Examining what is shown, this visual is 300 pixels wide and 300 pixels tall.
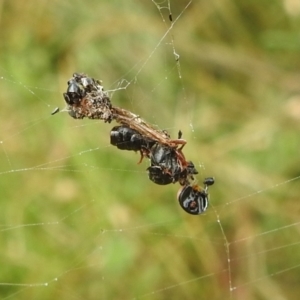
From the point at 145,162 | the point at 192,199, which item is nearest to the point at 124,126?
the point at 192,199

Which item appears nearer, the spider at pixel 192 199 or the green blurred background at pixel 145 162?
the spider at pixel 192 199

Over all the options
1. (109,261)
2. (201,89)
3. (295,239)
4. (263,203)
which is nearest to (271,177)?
(263,203)

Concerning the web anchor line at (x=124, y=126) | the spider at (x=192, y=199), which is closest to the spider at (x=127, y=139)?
the web anchor line at (x=124, y=126)

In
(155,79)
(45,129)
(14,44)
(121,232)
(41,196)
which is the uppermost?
(14,44)

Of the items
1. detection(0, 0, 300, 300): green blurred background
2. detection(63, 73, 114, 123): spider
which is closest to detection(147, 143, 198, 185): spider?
detection(63, 73, 114, 123): spider

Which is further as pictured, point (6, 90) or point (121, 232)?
point (6, 90)

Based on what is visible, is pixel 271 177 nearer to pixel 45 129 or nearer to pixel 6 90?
pixel 45 129

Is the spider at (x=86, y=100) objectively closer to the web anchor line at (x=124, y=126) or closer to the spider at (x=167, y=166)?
the web anchor line at (x=124, y=126)

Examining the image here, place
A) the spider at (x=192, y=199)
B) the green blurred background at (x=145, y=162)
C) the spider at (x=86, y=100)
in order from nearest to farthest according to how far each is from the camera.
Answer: the spider at (x=86, y=100) → the spider at (x=192, y=199) → the green blurred background at (x=145, y=162)
